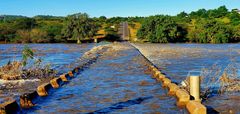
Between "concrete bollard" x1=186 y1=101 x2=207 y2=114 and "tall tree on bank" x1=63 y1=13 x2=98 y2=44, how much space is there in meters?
92.5

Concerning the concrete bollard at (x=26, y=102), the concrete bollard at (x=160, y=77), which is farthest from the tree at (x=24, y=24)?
the concrete bollard at (x=26, y=102)

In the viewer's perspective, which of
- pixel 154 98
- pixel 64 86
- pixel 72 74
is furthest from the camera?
pixel 72 74

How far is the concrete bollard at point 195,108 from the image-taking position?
12546mm

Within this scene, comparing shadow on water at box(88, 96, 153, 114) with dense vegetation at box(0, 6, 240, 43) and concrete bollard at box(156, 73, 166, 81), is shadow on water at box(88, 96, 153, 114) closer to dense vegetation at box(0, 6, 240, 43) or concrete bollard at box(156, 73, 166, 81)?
concrete bollard at box(156, 73, 166, 81)

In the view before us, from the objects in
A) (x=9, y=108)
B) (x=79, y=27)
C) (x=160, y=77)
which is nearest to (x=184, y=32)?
(x=79, y=27)

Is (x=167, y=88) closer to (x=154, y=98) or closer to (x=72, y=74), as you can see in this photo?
(x=154, y=98)

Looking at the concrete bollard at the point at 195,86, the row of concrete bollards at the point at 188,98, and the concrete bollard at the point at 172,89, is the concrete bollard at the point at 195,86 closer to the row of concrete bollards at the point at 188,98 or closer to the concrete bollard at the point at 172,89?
the row of concrete bollards at the point at 188,98

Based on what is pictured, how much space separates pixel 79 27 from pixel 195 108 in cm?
9497

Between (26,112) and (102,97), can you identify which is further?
(102,97)

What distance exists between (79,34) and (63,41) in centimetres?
520

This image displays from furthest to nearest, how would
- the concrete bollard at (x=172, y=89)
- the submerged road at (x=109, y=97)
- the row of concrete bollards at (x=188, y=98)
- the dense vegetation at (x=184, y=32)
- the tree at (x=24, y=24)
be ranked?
1. the tree at (x=24, y=24)
2. the dense vegetation at (x=184, y=32)
3. the concrete bollard at (x=172, y=89)
4. the submerged road at (x=109, y=97)
5. the row of concrete bollards at (x=188, y=98)

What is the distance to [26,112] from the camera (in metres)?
14.1

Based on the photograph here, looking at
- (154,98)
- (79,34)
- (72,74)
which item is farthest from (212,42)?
(154,98)

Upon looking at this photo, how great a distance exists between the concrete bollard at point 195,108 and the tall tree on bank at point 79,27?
92.5m
